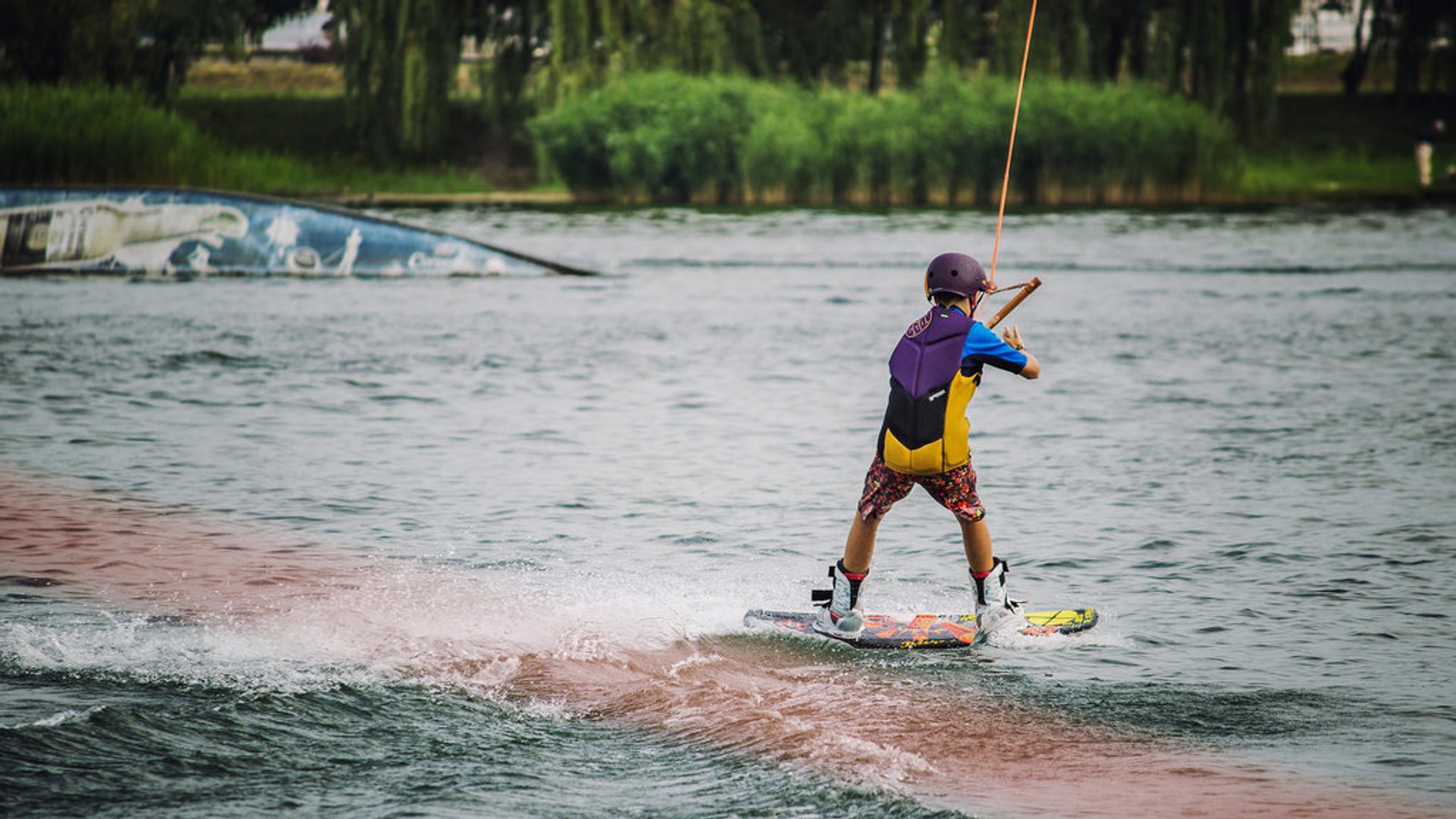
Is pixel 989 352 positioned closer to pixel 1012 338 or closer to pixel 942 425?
pixel 1012 338

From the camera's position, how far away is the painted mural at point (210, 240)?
2222cm

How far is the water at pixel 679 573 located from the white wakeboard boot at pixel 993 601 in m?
0.12

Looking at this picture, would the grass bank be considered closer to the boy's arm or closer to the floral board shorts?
the floral board shorts

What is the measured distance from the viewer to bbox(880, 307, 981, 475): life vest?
620cm

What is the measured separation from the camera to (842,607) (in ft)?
21.3

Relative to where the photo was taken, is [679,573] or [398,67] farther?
[398,67]

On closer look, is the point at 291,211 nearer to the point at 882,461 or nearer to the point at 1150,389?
the point at 1150,389

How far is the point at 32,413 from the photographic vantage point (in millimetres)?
11859

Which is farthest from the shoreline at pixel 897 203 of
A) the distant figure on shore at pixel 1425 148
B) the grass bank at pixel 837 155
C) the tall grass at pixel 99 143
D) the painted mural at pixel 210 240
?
the painted mural at pixel 210 240

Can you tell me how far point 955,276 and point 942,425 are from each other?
1.69 ft

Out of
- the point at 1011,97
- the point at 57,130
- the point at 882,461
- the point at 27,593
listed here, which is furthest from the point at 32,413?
the point at 1011,97

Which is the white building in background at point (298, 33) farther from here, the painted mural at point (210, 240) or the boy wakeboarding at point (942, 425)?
the boy wakeboarding at point (942, 425)

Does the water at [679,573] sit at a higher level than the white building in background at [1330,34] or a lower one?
lower

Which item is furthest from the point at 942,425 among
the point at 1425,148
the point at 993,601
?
the point at 1425,148
